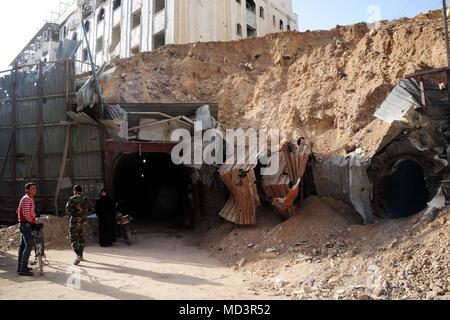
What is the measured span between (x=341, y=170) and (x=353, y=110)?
13.1ft

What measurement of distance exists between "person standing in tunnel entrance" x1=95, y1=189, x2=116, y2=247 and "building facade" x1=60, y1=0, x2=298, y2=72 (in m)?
14.4

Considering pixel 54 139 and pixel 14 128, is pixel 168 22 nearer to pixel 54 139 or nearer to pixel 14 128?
pixel 14 128

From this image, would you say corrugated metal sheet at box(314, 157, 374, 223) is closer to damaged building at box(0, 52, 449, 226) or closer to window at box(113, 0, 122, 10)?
damaged building at box(0, 52, 449, 226)

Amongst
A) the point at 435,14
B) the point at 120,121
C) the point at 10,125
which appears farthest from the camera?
the point at 435,14

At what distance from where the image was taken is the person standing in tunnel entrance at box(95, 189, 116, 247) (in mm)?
9102

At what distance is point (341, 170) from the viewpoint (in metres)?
8.53

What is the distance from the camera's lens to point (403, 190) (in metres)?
8.77

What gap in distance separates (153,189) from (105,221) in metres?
7.53

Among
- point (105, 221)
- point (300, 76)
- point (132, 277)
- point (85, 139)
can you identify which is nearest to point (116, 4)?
point (300, 76)

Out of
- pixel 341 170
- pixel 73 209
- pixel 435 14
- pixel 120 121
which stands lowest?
pixel 73 209

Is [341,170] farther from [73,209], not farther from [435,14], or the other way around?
[435,14]

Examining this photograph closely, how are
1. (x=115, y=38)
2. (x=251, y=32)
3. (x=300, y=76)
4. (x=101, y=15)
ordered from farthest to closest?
(x=101, y=15), (x=115, y=38), (x=251, y=32), (x=300, y=76)

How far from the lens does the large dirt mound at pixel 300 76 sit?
38.5 ft
